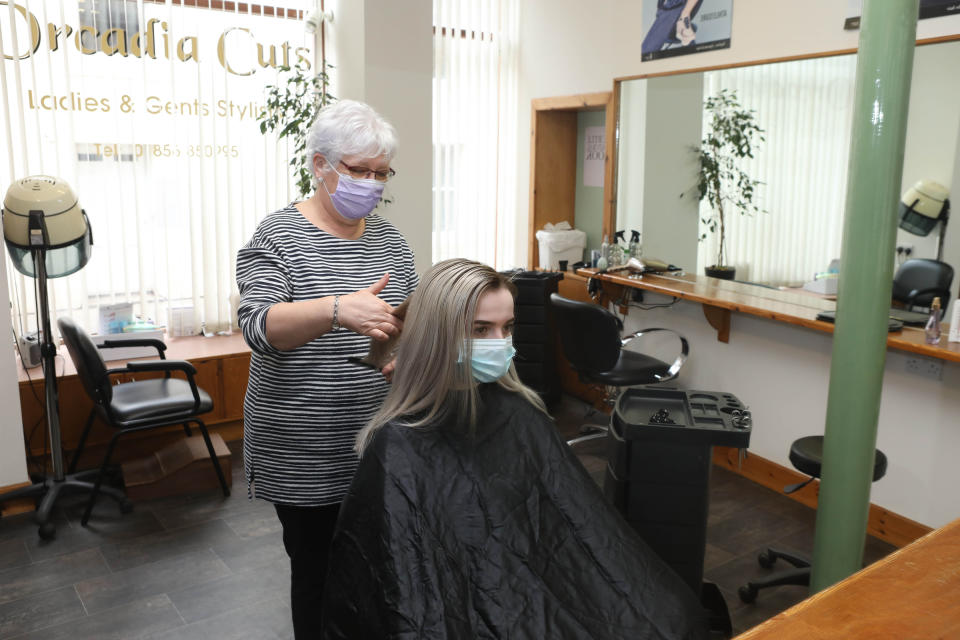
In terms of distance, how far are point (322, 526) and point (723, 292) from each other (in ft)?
8.24

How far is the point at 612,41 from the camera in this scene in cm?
439

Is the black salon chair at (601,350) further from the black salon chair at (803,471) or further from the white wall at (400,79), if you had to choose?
the black salon chair at (803,471)

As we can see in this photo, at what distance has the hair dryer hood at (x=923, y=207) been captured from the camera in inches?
113

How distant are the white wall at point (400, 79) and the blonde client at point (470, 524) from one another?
92.1 inches

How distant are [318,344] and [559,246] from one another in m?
→ 3.34

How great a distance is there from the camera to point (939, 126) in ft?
9.38

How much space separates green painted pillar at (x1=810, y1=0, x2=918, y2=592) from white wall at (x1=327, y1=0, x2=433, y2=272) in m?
2.43

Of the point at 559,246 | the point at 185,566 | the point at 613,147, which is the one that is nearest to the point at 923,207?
the point at 613,147

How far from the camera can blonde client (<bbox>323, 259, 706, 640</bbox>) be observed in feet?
4.74

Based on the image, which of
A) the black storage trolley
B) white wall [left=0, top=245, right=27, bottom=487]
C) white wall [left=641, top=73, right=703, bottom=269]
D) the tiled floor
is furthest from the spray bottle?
white wall [left=0, top=245, right=27, bottom=487]

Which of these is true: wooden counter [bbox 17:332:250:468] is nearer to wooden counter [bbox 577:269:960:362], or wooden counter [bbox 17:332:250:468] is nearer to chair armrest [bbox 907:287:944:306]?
wooden counter [bbox 577:269:960:362]

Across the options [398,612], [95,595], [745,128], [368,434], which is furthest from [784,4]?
[95,595]

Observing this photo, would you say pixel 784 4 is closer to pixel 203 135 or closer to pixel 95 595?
pixel 203 135

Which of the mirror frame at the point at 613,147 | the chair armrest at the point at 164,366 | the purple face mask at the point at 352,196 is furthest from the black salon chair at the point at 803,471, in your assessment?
the chair armrest at the point at 164,366
